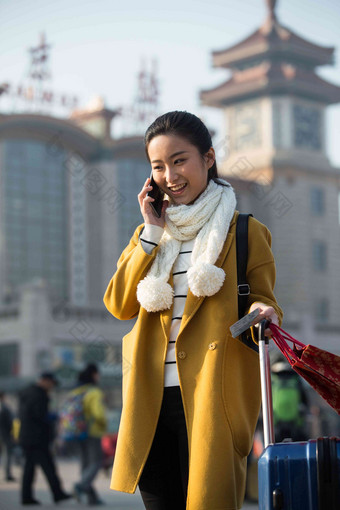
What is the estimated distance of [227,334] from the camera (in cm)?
299

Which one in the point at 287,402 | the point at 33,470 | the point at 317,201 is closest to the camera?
the point at 287,402

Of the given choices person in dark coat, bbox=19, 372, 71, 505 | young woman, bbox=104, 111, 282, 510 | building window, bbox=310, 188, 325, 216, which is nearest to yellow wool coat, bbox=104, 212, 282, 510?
young woman, bbox=104, 111, 282, 510

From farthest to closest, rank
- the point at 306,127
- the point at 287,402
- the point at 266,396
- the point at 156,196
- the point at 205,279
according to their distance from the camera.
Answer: the point at 306,127 → the point at 287,402 → the point at 156,196 → the point at 205,279 → the point at 266,396

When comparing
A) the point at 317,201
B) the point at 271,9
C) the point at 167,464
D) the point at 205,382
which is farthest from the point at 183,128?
the point at 271,9

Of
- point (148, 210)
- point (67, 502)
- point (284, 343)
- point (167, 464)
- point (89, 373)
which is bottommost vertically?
point (67, 502)

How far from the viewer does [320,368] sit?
2836 millimetres

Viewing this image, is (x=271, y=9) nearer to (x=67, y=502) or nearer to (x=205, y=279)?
(x=67, y=502)

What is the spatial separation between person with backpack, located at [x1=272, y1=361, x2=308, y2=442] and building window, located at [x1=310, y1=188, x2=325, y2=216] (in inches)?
1908

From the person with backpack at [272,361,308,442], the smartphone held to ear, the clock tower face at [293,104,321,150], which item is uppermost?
the clock tower face at [293,104,321,150]

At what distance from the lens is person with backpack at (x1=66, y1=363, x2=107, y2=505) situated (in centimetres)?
1034

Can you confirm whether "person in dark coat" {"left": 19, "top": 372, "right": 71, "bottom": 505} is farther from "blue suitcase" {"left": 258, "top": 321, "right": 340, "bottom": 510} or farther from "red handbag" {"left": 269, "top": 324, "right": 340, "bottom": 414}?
"blue suitcase" {"left": 258, "top": 321, "right": 340, "bottom": 510}

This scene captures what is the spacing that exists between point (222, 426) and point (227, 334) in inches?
11.4

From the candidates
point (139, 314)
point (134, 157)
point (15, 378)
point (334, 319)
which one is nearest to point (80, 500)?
point (139, 314)

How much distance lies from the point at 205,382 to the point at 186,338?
6.4 inches
